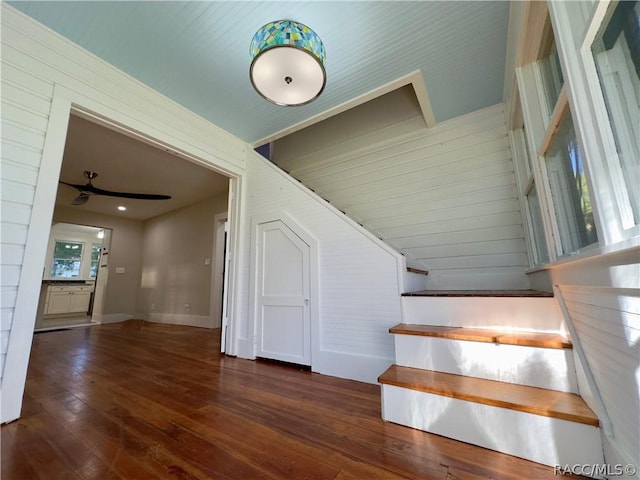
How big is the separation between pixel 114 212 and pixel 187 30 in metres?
5.84

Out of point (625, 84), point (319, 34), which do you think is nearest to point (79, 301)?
point (319, 34)

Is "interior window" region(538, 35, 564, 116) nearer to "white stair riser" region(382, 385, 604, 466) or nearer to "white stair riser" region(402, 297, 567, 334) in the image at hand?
"white stair riser" region(402, 297, 567, 334)

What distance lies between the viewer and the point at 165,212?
617 centimetres

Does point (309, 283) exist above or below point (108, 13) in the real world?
below

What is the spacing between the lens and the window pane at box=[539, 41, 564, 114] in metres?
1.30

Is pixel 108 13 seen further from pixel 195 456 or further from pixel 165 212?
pixel 165 212

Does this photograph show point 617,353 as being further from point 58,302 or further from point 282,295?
point 58,302

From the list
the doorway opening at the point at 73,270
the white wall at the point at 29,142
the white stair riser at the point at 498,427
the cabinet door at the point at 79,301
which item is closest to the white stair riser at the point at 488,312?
the white stair riser at the point at 498,427

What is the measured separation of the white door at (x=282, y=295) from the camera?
2.45m

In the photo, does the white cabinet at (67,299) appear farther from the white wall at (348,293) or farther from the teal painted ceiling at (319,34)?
the teal painted ceiling at (319,34)

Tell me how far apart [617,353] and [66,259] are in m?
11.2

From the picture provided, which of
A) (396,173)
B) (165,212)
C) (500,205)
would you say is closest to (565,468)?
(500,205)

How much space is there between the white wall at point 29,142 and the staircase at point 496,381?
2.17 metres

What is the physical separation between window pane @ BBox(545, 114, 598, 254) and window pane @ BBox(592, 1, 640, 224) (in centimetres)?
25
